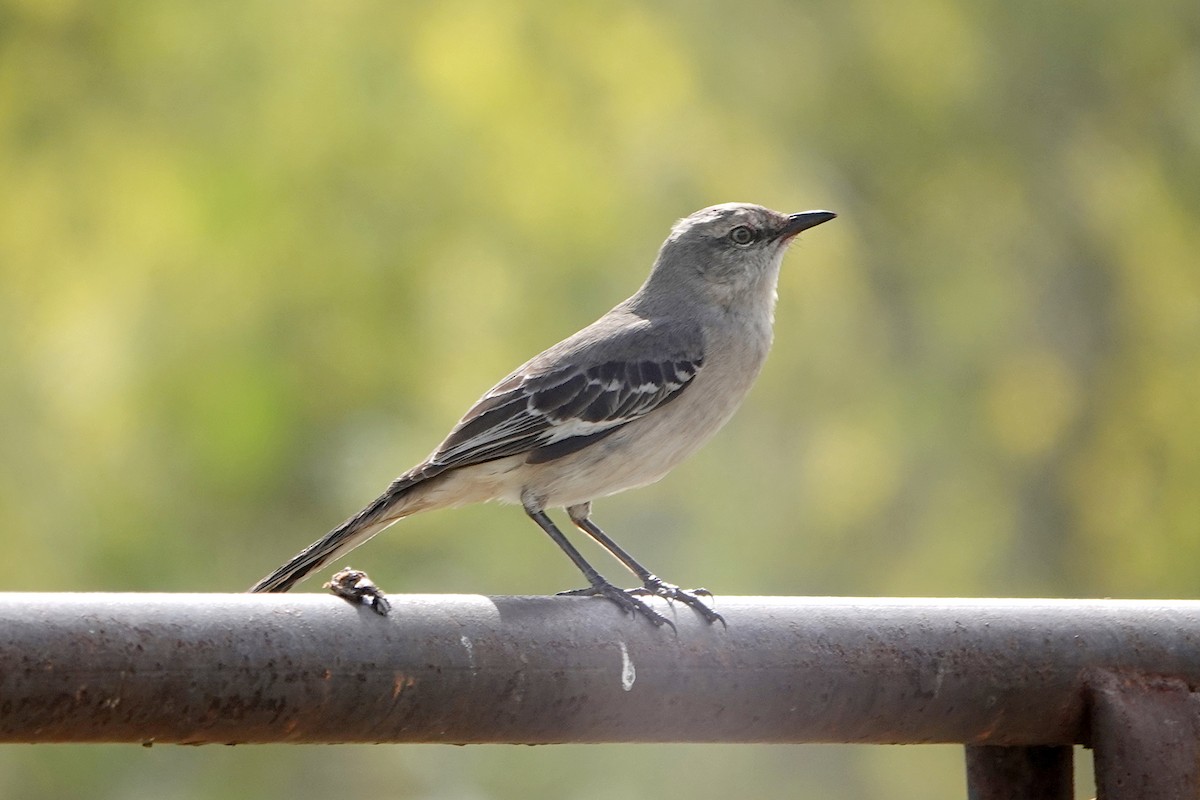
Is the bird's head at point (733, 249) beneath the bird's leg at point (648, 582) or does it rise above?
above

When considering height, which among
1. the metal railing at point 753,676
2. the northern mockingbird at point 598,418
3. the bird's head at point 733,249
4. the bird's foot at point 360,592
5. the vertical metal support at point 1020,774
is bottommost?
the vertical metal support at point 1020,774

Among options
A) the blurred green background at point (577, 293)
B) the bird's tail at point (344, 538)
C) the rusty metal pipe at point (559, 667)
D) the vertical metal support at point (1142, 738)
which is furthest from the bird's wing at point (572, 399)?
the blurred green background at point (577, 293)

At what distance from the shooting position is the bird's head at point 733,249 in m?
5.70

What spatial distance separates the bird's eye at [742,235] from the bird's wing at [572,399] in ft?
2.18

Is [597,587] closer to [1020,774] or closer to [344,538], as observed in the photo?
[344,538]

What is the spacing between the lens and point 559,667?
272 cm

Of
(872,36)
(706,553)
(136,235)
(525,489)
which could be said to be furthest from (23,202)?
(872,36)

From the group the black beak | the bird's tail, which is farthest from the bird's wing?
the black beak

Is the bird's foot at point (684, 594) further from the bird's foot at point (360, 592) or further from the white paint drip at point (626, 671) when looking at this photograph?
the bird's foot at point (360, 592)

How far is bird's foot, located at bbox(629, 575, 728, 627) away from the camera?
2.92 m

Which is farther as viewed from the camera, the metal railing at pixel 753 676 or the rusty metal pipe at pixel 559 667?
the metal railing at pixel 753 676

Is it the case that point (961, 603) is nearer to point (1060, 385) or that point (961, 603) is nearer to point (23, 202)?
point (23, 202)

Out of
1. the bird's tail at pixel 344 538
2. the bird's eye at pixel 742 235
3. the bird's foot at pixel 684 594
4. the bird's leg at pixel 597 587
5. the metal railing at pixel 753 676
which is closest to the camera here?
the metal railing at pixel 753 676

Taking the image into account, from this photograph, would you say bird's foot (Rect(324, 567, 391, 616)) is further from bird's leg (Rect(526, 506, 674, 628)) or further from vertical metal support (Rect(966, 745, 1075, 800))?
vertical metal support (Rect(966, 745, 1075, 800))
